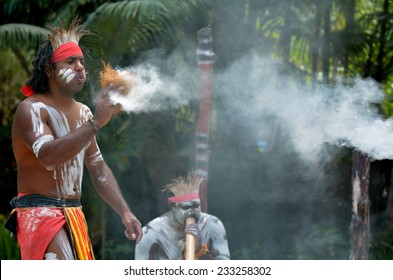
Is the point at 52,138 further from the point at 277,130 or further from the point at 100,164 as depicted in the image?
the point at 277,130

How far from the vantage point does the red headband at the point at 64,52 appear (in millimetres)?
3102

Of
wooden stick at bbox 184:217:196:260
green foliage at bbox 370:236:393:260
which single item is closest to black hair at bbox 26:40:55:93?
wooden stick at bbox 184:217:196:260

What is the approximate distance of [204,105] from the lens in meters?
5.52

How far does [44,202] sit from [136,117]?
11.1ft

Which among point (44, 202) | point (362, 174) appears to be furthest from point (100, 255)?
point (44, 202)

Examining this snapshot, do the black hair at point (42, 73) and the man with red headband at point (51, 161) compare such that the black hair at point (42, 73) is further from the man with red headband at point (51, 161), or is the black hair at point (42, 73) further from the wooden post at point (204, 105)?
the wooden post at point (204, 105)

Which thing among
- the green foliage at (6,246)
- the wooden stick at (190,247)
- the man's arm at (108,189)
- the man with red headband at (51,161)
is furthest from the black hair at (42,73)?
the green foliage at (6,246)

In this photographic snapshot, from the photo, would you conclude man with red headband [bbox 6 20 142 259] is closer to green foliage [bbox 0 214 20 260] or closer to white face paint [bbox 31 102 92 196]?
white face paint [bbox 31 102 92 196]

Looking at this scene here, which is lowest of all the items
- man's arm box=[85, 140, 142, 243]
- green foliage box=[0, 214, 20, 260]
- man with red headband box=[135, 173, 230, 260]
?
green foliage box=[0, 214, 20, 260]

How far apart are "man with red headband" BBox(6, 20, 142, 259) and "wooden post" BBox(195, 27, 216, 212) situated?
90.4 inches

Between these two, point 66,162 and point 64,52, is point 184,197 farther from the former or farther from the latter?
point 64,52

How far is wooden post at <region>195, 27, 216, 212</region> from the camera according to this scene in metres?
5.42

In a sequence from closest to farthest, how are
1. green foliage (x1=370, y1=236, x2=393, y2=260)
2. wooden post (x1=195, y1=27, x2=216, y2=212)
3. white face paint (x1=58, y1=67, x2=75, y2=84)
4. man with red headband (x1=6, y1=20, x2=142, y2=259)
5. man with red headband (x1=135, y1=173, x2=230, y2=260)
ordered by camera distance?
man with red headband (x1=6, y1=20, x2=142, y2=259) < white face paint (x1=58, y1=67, x2=75, y2=84) < man with red headband (x1=135, y1=173, x2=230, y2=260) < wooden post (x1=195, y1=27, x2=216, y2=212) < green foliage (x1=370, y1=236, x2=393, y2=260)

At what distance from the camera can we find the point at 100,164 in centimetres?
336
